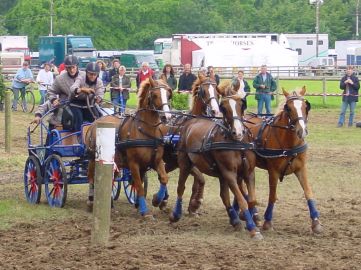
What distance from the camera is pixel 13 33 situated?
90.5 m

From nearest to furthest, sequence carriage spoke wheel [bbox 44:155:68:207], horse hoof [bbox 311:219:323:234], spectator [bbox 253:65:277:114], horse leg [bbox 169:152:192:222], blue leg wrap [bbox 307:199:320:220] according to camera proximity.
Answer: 1. horse hoof [bbox 311:219:323:234]
2. blue leg wrap [bbox 307:199:320:220]
3. horse leg [bbox 169:152:192:222]
4. carriage spoke wheel [bbox 44:155:68:207]
5. spectator [bbox 253:65:277:114]

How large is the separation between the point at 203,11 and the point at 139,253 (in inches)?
3093

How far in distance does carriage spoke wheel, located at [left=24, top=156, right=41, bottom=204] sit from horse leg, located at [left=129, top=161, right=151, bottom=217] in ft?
5.97

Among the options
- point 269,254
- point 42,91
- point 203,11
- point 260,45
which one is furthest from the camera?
point 203,11

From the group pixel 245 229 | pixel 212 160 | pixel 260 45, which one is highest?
pixel 260 45

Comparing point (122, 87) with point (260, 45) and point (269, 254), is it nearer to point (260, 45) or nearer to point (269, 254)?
point (269, 254)

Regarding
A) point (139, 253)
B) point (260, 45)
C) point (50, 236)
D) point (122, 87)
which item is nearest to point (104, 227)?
point (139, 253)

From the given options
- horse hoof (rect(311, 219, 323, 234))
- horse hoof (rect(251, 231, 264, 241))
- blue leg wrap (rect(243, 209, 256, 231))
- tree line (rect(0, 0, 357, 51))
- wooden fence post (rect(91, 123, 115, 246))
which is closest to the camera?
wooden fence post (rect(91, 123, 115, 246))

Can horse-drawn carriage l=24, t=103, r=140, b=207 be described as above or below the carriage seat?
below

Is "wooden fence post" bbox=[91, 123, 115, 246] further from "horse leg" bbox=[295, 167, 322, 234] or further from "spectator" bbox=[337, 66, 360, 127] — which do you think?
"spectator" bbox=[337, 66, 360, 127]

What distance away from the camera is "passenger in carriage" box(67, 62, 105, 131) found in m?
13.3

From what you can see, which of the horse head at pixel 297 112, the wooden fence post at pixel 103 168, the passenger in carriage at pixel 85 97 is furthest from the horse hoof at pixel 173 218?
the passenger in carriage at pixel 85 97

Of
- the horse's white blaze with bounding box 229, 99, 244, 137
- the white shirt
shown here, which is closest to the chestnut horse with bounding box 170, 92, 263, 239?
the horse's white blaze with bounding box 229, 99, 244, 137

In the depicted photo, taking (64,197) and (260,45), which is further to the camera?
(260,45)
